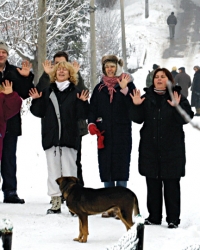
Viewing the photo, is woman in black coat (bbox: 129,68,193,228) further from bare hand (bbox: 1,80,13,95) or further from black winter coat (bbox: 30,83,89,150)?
bare hand (bbox: 1,80,13,95)

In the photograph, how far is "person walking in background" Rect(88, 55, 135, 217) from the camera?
7477 millimetres

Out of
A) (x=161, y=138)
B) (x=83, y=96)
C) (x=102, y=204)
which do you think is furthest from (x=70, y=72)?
(x=102, y=204)

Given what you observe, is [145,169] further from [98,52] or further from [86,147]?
[98,52]

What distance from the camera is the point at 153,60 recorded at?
44688 mm

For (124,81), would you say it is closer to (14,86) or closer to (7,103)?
(7,103)

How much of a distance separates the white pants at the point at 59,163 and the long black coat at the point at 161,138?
0.87m

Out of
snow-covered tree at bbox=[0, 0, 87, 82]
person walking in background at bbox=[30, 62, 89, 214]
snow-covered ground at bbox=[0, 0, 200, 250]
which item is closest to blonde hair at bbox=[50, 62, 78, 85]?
person walking in background at bbox=[30, 62, 89, 214]

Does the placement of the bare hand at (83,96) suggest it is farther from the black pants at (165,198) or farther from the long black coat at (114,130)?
the black pants at (165,198)

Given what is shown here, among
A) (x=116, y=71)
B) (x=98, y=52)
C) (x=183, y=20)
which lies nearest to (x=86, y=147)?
(x=116, y=71)

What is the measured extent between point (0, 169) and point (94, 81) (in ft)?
52.0

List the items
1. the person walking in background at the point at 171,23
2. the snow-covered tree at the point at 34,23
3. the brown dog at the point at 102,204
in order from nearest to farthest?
the brown dog at the point at 102,204 < the snow-covered tree at the point at 34,23 < the person walking in background at the point at 171,23

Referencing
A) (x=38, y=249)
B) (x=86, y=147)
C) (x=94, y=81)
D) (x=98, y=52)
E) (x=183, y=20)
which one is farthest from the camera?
(x=183, y=20)

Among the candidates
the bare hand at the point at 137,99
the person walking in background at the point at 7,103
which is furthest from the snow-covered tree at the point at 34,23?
the bare hand at the point at 137,99

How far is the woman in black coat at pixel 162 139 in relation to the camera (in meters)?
7.05
